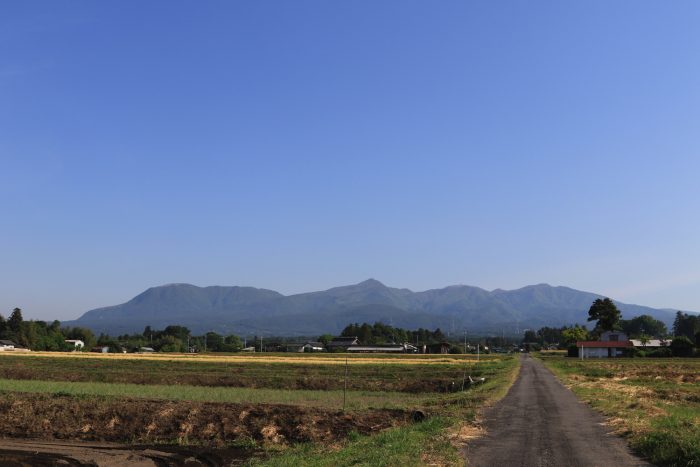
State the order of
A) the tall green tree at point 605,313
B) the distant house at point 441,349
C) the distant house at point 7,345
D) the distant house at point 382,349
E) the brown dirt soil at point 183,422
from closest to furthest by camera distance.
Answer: the brown dirt soil at point 183,422 < the distant house at point 7,345 < the tall green tree at point 605,313 < the distant house at point 441,349 < the distant house at point 382,349

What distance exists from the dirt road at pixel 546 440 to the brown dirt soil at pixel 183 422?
192 inches

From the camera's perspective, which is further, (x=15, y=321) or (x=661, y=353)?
(x=15, y=321)

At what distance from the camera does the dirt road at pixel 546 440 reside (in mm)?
15352

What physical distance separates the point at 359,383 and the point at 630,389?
69.5 feet

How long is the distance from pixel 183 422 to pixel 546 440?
15180 millimetres

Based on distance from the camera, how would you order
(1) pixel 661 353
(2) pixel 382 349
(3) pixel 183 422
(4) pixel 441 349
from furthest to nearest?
(2) pixel 382 349
(4) pixel 441 349
(1) pixel 661 353
(3) pixel 183 422

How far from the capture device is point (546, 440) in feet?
59.9

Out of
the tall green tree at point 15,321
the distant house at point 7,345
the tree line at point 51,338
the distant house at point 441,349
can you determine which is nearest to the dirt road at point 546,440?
the distant house at point 7,345

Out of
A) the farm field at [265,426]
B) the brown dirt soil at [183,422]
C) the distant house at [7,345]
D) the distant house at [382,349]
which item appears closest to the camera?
the farm field at [265,426]

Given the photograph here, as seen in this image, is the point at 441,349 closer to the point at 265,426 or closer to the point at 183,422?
the point at 183,422

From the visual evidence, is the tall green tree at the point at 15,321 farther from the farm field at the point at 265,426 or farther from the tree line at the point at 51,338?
the farm field at the point at 265,426

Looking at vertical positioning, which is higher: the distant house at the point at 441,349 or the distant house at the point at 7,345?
the distant house at the point at 7,345

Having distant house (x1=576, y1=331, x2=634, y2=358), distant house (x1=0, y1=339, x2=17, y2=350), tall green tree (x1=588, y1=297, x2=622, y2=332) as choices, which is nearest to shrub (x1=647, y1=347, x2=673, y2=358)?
distant house (x1=576, y1=331, x2=634, y2=358)

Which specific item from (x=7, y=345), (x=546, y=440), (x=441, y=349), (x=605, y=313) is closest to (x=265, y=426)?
(x=546, y=440)
